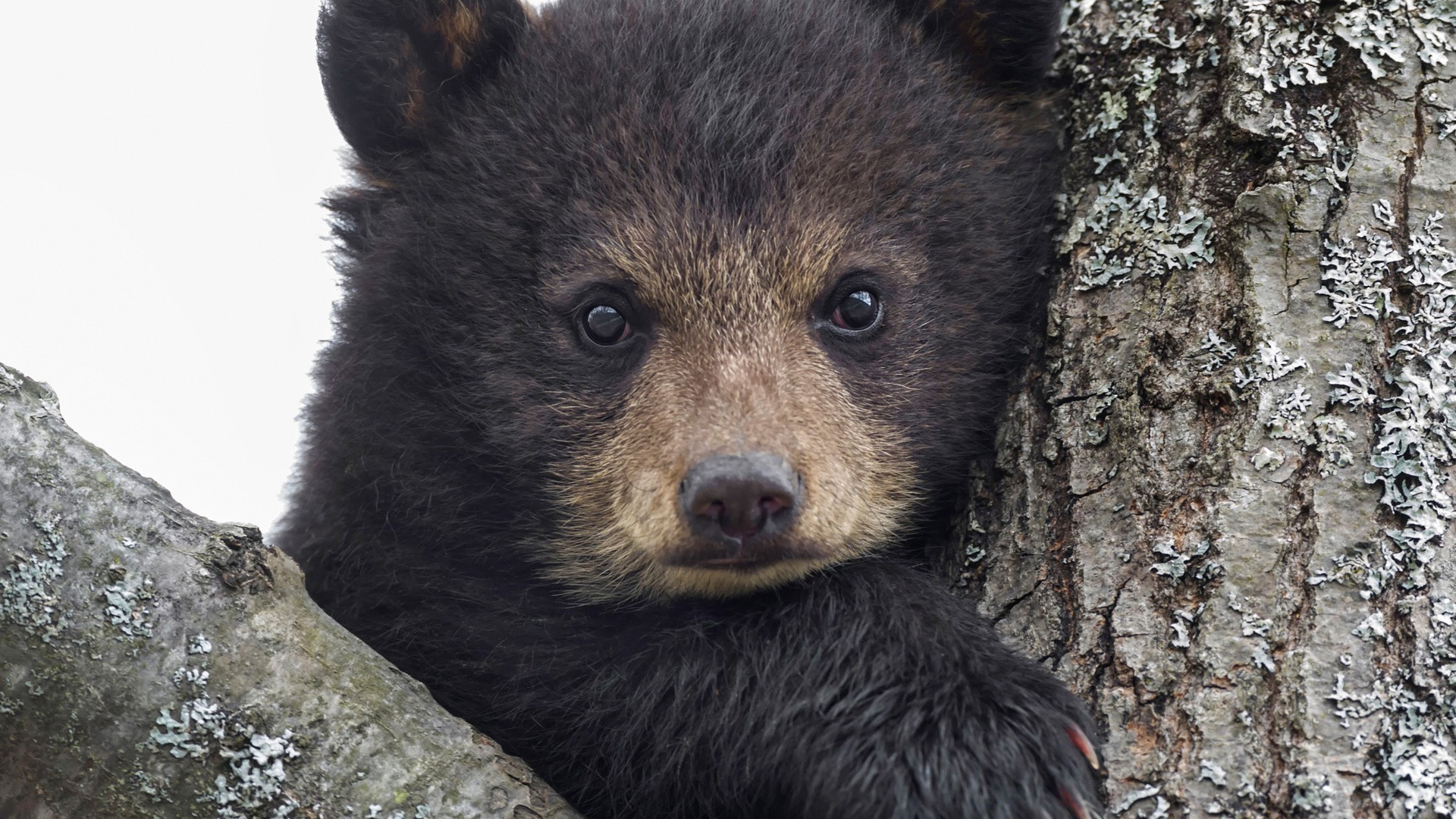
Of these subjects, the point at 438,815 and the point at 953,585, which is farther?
the point at 953,585

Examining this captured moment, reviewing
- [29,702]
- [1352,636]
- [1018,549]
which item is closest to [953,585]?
[1018,549]

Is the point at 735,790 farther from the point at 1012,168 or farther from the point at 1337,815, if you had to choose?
the point at 1012,168

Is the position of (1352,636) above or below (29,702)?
above

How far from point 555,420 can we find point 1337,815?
2.66 m

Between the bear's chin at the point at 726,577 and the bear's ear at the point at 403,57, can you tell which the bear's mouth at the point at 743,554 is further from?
the bear's ear at the point at 403,57

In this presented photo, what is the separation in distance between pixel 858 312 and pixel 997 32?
130 cm

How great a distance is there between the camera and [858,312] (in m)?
4.34

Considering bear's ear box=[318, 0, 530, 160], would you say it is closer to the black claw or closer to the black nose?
the black nose

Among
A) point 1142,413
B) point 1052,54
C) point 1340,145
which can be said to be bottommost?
point 1142,413

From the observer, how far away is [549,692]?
4.14m

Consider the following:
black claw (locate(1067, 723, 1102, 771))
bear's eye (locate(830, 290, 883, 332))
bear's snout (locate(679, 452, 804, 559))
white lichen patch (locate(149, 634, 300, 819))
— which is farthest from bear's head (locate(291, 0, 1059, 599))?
white lichen patch (locate(149, 634, 300, 819))

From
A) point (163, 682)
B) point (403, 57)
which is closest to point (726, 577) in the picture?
point (163, 682)

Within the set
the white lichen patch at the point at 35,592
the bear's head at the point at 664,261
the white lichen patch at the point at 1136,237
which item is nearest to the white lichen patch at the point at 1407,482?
the white lichen patch at the point at 1136,237

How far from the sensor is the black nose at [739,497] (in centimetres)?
358
